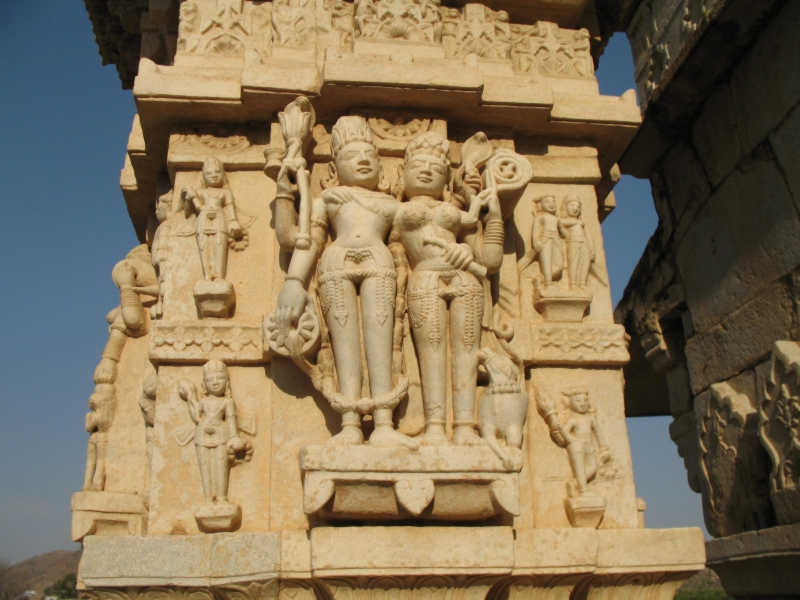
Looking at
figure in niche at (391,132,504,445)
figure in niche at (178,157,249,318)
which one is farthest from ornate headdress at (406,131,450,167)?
figure in niche at (178,157,249,318)

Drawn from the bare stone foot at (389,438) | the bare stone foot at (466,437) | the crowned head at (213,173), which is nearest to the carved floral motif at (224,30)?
the crowned head at (213,173)

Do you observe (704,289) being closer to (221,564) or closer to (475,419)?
(475,419)

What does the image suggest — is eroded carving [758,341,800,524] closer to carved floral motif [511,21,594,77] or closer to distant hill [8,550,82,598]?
carved floral motif [511,21,594,77]

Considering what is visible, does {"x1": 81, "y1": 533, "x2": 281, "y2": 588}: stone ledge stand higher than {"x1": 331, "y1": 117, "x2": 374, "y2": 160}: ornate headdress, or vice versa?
{"x1": 331, "y1": 117, "x2": 374, "y2": 160}: ornate headdress

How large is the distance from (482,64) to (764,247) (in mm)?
2989

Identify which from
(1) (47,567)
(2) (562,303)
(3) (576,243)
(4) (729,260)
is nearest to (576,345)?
(2) (562,303)

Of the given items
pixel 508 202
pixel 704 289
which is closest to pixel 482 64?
pixel 508 202

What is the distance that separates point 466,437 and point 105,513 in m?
3.06

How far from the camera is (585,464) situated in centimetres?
485

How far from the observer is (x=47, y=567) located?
72375 millimetres

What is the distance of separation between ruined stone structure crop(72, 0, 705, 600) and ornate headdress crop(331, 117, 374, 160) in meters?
0.02

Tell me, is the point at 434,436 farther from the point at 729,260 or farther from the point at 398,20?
the point at 729,260

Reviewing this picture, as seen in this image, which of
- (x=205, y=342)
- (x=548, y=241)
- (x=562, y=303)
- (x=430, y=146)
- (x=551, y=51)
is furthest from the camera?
(x=551, y=51)

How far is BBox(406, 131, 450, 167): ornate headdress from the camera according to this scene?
5035 mm
